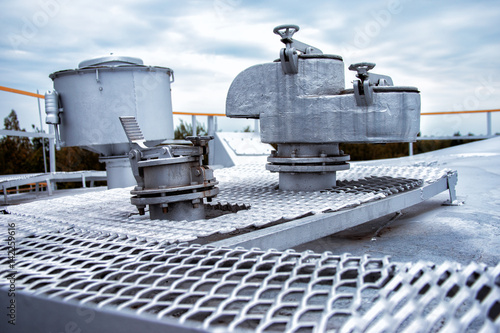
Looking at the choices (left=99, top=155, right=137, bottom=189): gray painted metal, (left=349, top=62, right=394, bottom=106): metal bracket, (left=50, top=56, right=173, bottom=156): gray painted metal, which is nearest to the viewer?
(left=349, top=62, right=394, bottom=106): metal bracket

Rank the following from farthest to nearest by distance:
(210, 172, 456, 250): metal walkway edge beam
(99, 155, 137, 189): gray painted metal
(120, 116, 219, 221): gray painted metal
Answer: (99, 155, 137, 189): gray painted metal
(120, 116, 219, 221): gray painted metal
(210, 172, 456, 250): metal walkway edge beam

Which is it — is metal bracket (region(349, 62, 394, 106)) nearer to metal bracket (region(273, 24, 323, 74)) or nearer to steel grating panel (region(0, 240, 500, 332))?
metal bracket (region(273, 24, 323, 74))

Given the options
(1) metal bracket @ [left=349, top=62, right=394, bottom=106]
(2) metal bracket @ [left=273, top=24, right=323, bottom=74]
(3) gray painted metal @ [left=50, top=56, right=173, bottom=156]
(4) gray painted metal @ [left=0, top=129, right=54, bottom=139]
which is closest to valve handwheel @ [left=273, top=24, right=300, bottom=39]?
(2) metal bracket @ [left=273, top=24, right=323, bottom=74]

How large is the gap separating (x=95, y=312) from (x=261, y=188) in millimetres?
2717

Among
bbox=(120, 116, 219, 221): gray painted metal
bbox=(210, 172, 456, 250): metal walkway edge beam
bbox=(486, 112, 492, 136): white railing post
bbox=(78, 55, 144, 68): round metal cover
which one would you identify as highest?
bbox=(78, 55, 144, 68): round metal cover

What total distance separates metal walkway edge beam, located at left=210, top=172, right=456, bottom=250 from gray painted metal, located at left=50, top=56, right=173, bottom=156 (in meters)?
3.85

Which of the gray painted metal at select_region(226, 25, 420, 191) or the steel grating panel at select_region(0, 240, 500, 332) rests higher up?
the gray painted metal at select_region(226, 25, 420, 191)

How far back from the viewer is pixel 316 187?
3.71 meters

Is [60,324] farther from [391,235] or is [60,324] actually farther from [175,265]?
[391,235]

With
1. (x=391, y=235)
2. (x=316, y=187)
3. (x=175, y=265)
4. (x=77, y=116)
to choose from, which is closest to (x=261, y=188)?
(x=316, y=187)

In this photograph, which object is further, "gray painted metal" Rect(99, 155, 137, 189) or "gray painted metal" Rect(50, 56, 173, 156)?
"gray painted metal" Rect(99, 155, 137, 189)

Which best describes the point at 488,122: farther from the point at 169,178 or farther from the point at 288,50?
the point at 169,178

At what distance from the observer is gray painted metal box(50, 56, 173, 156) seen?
19.1ft

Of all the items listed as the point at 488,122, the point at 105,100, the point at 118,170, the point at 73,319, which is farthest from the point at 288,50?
the point at 488,122
